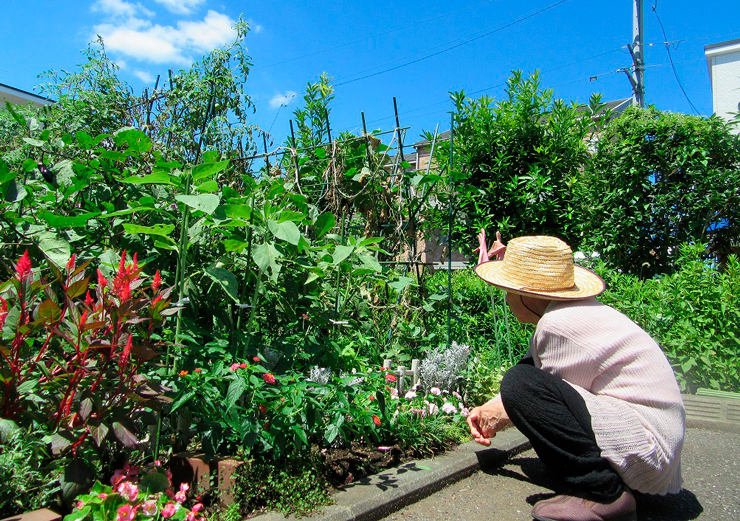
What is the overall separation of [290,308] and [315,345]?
0.20 metres

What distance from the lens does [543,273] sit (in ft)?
6.98

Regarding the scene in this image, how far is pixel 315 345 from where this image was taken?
2309mm

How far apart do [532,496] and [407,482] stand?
58cm

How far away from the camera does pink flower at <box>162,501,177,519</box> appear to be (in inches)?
59.5

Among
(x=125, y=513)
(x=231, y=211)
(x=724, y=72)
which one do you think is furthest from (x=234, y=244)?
(x=724, y=72)

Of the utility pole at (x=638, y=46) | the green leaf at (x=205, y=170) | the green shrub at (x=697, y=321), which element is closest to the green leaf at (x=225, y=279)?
the green leaf at (x=205, y=170)

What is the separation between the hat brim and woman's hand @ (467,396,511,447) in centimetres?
52

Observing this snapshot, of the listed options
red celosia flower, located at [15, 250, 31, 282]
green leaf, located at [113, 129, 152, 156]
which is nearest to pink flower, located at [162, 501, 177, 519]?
red celosia flower, located at [15, 250, 31, 282]

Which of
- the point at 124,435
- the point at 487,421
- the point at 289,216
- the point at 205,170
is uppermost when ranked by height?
the point at 205,170

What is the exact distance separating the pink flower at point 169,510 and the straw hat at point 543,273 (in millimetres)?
1460

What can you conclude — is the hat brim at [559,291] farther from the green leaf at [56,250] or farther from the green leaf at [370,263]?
the green leaf at [56,250]

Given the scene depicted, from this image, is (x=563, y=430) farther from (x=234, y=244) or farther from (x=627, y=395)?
(x=234, y=244)

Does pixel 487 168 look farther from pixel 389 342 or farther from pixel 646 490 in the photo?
pixel 646 490

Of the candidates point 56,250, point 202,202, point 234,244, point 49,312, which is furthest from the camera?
point 234,244
